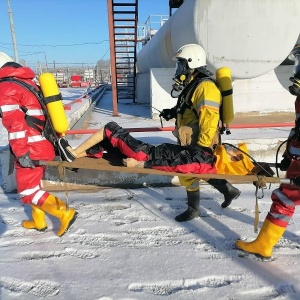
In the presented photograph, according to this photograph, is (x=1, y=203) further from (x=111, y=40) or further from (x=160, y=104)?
(x=111, y=40)

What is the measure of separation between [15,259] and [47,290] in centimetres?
55

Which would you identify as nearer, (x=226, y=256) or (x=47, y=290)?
(x=47, y=290)

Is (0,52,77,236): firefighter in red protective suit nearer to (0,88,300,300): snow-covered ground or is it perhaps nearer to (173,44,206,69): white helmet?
(0,88,300,300): snow-covered ground

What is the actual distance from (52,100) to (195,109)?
1263mm

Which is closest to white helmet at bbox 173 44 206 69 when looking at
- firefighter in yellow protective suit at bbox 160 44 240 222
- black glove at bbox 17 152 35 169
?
firefighter in yellow protective suit at bbox 160 44 240 222

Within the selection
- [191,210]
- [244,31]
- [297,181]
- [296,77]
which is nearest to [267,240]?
[297,181]

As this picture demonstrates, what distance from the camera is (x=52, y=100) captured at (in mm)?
2699

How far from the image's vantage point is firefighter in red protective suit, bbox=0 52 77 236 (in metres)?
2.60

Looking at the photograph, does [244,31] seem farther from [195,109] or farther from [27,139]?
[27,139]

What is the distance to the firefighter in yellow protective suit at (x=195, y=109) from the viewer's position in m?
2.69

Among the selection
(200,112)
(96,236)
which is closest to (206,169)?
(200,112)

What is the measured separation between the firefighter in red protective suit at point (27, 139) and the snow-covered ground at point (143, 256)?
248 mm

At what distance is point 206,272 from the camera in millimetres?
2291

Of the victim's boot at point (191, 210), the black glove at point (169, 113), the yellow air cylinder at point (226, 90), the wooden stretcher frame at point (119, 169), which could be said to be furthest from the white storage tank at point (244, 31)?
the wooden stretcher frame at point (119, 169)
